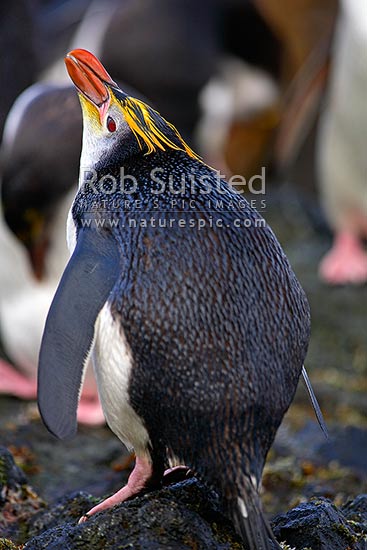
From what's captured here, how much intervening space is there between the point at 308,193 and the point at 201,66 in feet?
15.6

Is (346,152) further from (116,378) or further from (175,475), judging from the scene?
(116,378)

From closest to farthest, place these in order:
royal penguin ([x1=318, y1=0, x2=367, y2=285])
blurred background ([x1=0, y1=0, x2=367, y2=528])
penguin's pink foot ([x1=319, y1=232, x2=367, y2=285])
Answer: blurred background ([x1=0, y1=0, x2=367, y2=528]), royal penguin ([x1=318, y1=0, x2=367, y2=285]), penguin's pink foot ([x1=319, y1=232, x2=367, y2=285])

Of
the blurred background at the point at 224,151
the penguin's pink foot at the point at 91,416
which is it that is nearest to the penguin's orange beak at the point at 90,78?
the blurred background at the point at 224,151

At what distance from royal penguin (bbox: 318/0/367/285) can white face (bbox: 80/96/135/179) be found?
3.34 m

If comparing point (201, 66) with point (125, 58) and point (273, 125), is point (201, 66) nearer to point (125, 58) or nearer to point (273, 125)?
point (125, 58)

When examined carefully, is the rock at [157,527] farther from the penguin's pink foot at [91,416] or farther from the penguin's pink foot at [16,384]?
the penguin's pink foot at [16,384]

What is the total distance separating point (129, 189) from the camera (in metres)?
2.51

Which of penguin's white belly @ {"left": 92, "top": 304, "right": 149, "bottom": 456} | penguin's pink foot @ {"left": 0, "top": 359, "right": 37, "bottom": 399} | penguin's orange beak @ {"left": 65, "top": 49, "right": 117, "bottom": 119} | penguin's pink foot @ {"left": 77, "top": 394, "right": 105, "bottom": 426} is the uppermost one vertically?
penguin's orange beak @ {"left": 65, "top": 49, "right": 117, "bottom": 119}

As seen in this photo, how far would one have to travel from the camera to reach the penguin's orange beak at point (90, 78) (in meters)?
2.65

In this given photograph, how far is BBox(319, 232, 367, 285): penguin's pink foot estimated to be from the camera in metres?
6.25

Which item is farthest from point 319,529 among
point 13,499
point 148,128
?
point 148,128

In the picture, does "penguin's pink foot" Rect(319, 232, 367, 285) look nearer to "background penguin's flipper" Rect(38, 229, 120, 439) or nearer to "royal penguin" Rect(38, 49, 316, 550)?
"royal penguin" Rect(38, 49, 316, 550)

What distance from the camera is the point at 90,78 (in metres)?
2.66

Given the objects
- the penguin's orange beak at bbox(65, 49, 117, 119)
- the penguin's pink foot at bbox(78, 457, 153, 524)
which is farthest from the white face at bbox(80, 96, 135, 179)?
the penguin's pink foot at bbox(78, 457, 153, 524)
